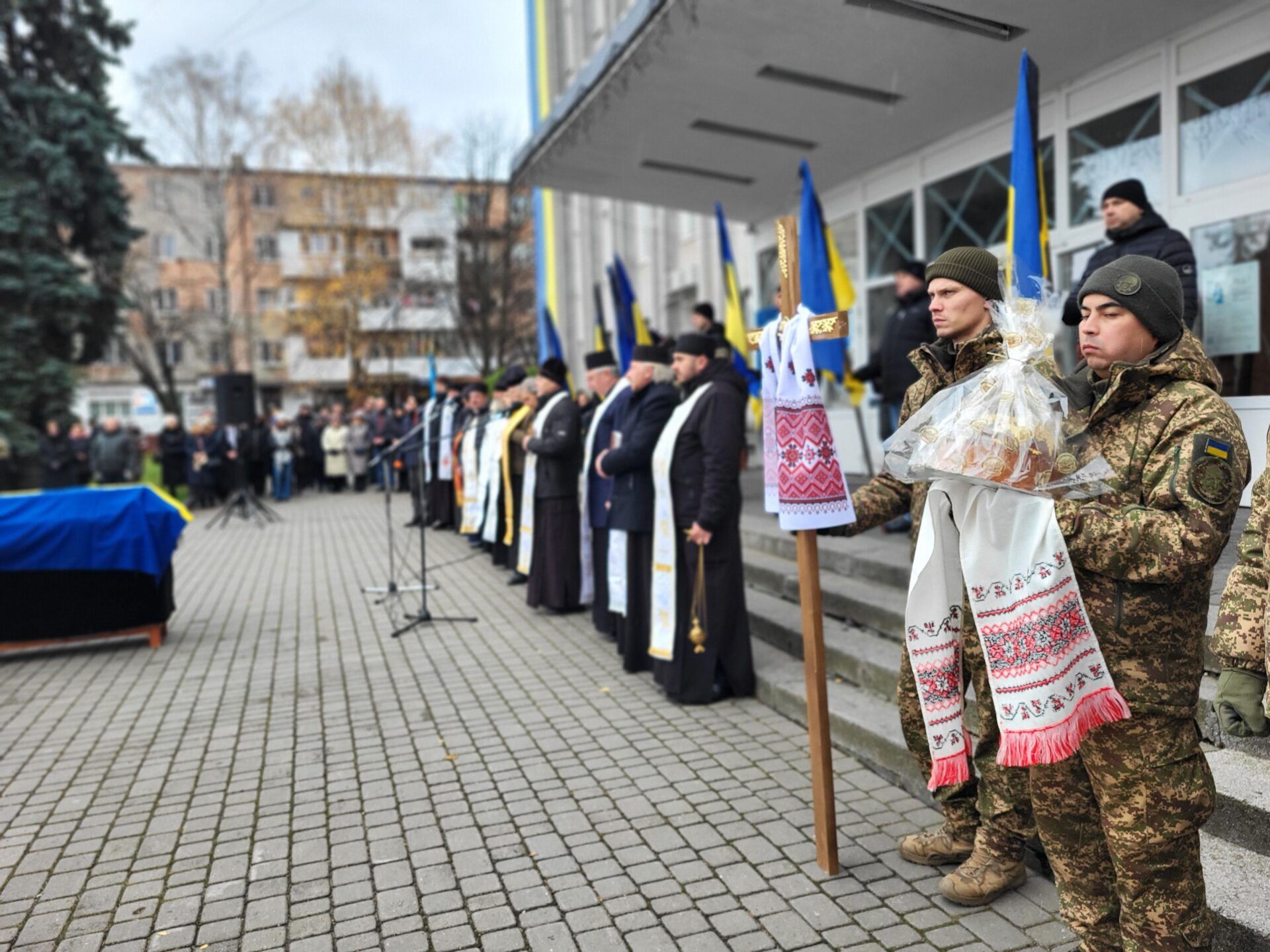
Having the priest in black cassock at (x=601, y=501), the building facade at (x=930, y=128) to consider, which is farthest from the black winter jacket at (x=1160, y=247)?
the priest in black cassock at (x=601, y=501)

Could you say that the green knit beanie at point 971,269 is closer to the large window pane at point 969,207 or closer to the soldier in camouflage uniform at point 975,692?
the soldier in camouflage uniform at point 975,692

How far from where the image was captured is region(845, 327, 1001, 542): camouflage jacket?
2908 mm

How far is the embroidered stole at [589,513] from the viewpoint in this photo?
6812 mm

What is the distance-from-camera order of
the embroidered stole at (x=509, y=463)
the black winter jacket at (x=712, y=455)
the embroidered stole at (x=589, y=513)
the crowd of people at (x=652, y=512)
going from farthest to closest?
the embroidered stole at (x=509, y=463)
the embroidered stole at (x=589, y=513)
the crowd of people at (x=652, y=512)
the black winter jacket at (x=712, y=455)

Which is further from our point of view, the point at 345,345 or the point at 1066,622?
the point at 345,345

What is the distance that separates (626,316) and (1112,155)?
5669mm

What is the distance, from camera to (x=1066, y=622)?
2.27m

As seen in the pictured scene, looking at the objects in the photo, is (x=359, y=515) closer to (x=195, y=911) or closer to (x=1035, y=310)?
(x=195, y=911)

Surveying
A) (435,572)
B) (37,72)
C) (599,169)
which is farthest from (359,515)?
(37,72)

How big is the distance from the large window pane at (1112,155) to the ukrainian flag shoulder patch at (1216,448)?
538cm

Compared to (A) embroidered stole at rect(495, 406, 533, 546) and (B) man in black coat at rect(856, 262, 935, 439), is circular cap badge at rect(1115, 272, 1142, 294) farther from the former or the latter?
(A) embroidered stole at rect(495, 406, 533, 546)

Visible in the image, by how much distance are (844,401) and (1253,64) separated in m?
5.52

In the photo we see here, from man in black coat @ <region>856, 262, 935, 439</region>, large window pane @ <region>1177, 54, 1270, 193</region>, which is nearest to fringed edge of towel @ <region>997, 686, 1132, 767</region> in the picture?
man in black coat @ <region>856, 262, 935, 439</region>

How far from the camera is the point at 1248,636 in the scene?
214cm
